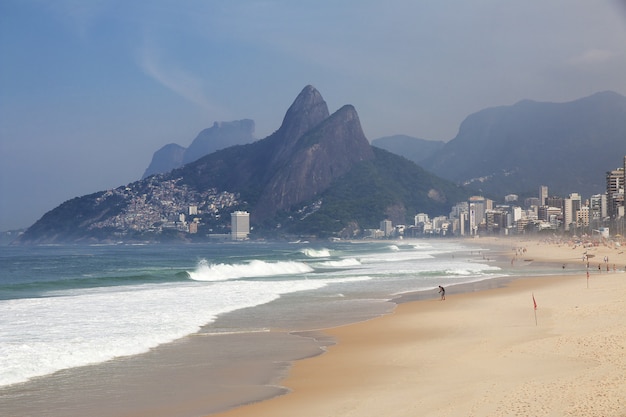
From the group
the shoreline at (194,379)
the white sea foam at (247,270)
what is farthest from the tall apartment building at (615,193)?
the shoreline at (194,379)

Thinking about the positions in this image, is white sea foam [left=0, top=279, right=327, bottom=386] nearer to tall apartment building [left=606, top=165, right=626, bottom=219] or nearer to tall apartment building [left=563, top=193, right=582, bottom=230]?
tall apartment building [left=606, top=165, right=626, bottom=219]

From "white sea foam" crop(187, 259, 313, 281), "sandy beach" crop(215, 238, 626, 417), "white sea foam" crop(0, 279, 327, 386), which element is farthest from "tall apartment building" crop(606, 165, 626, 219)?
"sandy beach" crop(215, 238, 626, 417)

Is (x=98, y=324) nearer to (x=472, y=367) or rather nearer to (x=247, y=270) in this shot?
(x=472, y=367)

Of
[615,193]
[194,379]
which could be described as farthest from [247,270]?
[615,193]

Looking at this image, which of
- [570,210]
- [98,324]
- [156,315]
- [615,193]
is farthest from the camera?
[570,210]

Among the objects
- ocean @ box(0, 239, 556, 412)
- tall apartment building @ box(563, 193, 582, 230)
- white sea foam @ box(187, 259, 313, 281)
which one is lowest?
white sea foam @ box(187, 259, 313, 281)

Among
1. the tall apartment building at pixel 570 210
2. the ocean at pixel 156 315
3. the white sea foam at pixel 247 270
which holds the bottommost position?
the white sea foam at pixel 247 270

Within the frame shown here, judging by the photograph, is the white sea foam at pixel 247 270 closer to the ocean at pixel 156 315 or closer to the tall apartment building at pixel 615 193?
the ocean at pixel 156 315

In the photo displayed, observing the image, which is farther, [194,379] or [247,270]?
[247,270]
